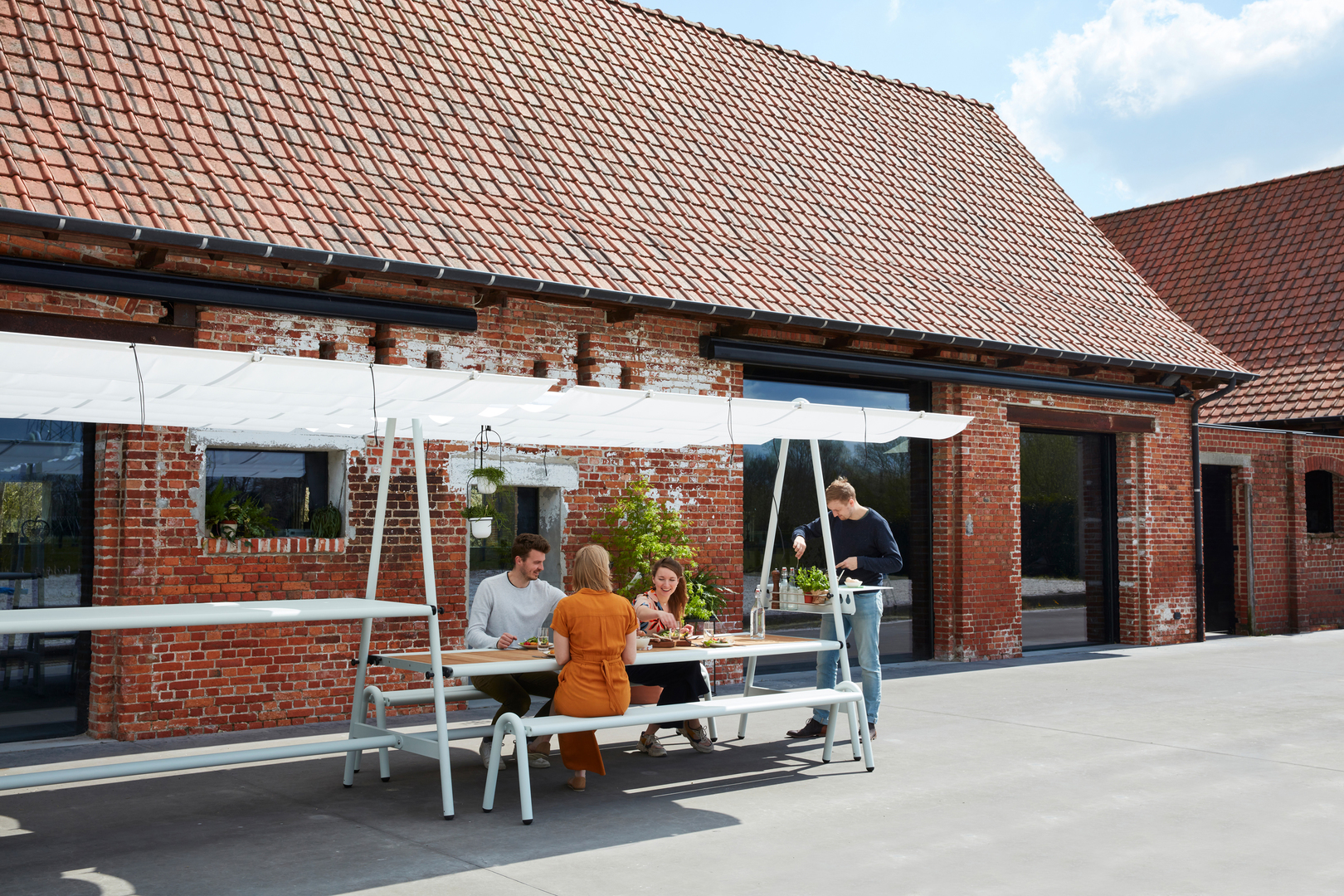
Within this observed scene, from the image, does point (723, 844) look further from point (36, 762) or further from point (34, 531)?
point (34, 531)

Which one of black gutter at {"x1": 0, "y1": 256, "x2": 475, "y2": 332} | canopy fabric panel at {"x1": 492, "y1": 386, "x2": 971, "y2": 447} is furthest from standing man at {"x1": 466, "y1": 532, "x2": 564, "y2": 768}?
black gutter at {"x1": 0, "y1": 256, "x2": 475, "y2": 332}

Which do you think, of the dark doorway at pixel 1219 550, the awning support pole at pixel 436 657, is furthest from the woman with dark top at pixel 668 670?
the dark doorway at pixel 1219 550

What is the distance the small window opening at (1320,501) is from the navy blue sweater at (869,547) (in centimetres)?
1319

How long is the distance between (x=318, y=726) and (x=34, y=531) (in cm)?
243

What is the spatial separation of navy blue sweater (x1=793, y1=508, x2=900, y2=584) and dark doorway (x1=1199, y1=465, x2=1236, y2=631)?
35.6 ft

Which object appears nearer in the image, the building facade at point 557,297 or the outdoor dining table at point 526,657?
the outdoor dining table at point 526,657

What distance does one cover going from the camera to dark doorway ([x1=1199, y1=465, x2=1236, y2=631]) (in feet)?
56.9

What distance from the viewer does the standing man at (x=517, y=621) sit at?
24.2 feet

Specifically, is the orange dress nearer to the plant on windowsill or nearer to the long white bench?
the long white bench

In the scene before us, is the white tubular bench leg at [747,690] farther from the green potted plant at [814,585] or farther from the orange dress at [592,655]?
the orange dress at [592,655]

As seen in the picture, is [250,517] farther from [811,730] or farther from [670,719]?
[811,730]

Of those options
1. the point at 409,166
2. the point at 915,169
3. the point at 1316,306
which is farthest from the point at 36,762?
the point at 1316,306

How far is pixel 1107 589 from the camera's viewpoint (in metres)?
15.5

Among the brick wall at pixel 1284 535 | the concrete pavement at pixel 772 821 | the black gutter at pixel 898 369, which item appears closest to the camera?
the concrete pavement at pixel 772 821
